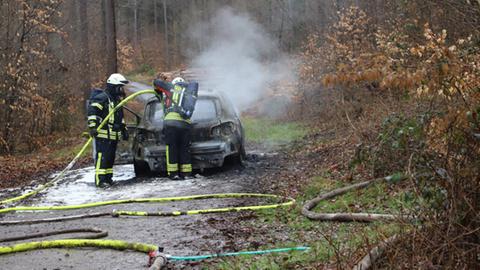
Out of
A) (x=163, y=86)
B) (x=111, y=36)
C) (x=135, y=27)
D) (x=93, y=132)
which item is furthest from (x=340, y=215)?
(x=135, y=27)

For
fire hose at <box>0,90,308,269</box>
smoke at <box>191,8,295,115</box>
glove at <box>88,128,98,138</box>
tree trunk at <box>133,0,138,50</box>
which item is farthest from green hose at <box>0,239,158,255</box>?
tree trunk at <box>133,0,138,50</box>

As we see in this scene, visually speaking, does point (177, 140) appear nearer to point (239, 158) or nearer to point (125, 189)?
point (125, 189)

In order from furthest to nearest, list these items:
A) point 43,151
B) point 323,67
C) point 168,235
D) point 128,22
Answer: point 128,22 < point 323,67 < point 43,151 < point 168,235

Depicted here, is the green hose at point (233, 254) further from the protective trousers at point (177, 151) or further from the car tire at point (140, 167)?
the car tire at point (140, 167)

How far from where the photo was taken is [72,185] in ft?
32.7

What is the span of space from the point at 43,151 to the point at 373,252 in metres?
13.8

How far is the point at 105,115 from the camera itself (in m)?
10.1

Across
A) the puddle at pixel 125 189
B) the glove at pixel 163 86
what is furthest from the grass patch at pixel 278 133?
the puddle at pixel 125 189

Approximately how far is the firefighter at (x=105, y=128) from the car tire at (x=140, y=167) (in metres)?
0.54

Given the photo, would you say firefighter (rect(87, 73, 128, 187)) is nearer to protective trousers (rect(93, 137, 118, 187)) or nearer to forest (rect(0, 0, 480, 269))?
protective trousers (rect(93, 137, 118, 187))

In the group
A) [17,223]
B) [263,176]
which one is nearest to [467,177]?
[17,223]

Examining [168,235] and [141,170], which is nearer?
[168,235]

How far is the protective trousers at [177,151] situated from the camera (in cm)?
984

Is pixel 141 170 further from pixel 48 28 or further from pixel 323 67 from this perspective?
pixel 323 67
